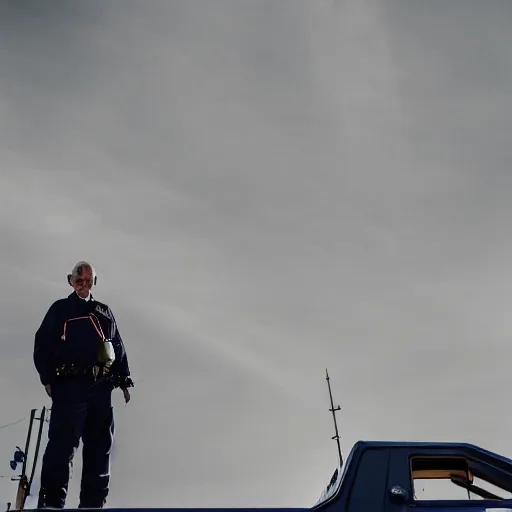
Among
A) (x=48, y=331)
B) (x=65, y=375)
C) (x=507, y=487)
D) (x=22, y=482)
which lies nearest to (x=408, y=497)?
(x=507, y=487)

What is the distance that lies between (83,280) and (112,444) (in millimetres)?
1702

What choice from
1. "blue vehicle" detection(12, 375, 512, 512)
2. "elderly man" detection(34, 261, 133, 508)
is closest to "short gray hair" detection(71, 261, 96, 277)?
"elderly man" detection(34, 261, 133, 508)

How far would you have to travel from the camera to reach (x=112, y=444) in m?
6.25

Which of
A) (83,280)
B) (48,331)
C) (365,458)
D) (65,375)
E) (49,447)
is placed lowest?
(365,458)

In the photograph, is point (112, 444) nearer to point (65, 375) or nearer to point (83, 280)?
point (65, 375)

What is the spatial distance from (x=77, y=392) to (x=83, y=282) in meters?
1.20

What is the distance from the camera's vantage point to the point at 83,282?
6.72 meters

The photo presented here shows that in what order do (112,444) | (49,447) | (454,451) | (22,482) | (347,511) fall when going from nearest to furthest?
(347,511) < (454,451) < (49,447) < (112,444) < (22,482)

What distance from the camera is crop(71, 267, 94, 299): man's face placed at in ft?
22.0

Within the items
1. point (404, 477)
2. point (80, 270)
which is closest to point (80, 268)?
point (80, 270)

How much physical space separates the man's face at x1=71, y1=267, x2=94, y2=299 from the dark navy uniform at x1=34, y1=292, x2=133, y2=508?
7 centimetres

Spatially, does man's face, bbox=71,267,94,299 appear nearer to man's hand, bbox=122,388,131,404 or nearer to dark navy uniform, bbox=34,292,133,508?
dark navy uniform, bbox=34,292,133,508

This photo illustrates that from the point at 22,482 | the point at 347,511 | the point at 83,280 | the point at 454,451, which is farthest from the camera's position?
the point at 22,482

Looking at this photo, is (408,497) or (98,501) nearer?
(408,497)
